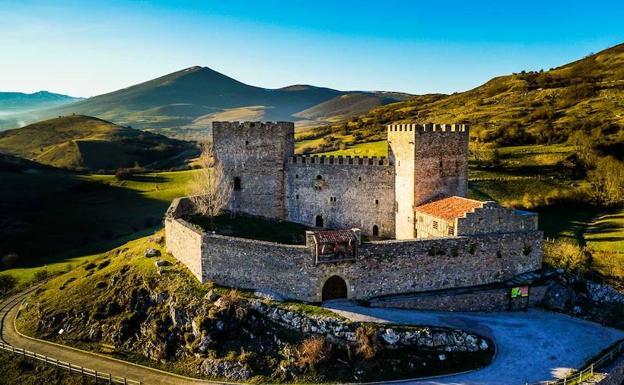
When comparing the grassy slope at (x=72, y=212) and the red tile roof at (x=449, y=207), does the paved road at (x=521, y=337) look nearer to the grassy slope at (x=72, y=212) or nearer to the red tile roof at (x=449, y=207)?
the red tile roof at (x=449, y=207)

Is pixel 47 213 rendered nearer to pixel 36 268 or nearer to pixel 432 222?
pixel 36 268

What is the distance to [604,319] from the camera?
102ft

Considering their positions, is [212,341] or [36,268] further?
[36,268]

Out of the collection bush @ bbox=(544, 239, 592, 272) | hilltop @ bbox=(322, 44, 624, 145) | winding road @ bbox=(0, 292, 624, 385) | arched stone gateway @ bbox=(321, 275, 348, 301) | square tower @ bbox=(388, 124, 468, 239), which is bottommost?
winding road @ bbox=(0, 292, 624, 385)

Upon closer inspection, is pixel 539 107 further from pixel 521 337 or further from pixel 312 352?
pixel 312 352

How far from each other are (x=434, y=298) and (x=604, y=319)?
429 inches

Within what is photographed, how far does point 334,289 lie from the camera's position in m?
30.2

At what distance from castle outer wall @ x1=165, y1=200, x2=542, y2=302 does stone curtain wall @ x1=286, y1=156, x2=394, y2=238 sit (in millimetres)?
9560

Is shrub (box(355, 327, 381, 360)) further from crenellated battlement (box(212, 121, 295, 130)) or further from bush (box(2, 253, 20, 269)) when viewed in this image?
bush (box(2, 253, 20, 269))

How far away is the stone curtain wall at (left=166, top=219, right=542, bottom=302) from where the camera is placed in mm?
29797

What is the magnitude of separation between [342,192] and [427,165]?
790 centimetres

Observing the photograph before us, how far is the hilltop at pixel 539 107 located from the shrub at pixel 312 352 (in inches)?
2225

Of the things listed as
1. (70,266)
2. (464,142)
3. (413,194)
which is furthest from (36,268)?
(464,142)

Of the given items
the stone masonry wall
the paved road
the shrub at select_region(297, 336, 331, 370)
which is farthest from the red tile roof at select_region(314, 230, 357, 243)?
the stone masonry wall
